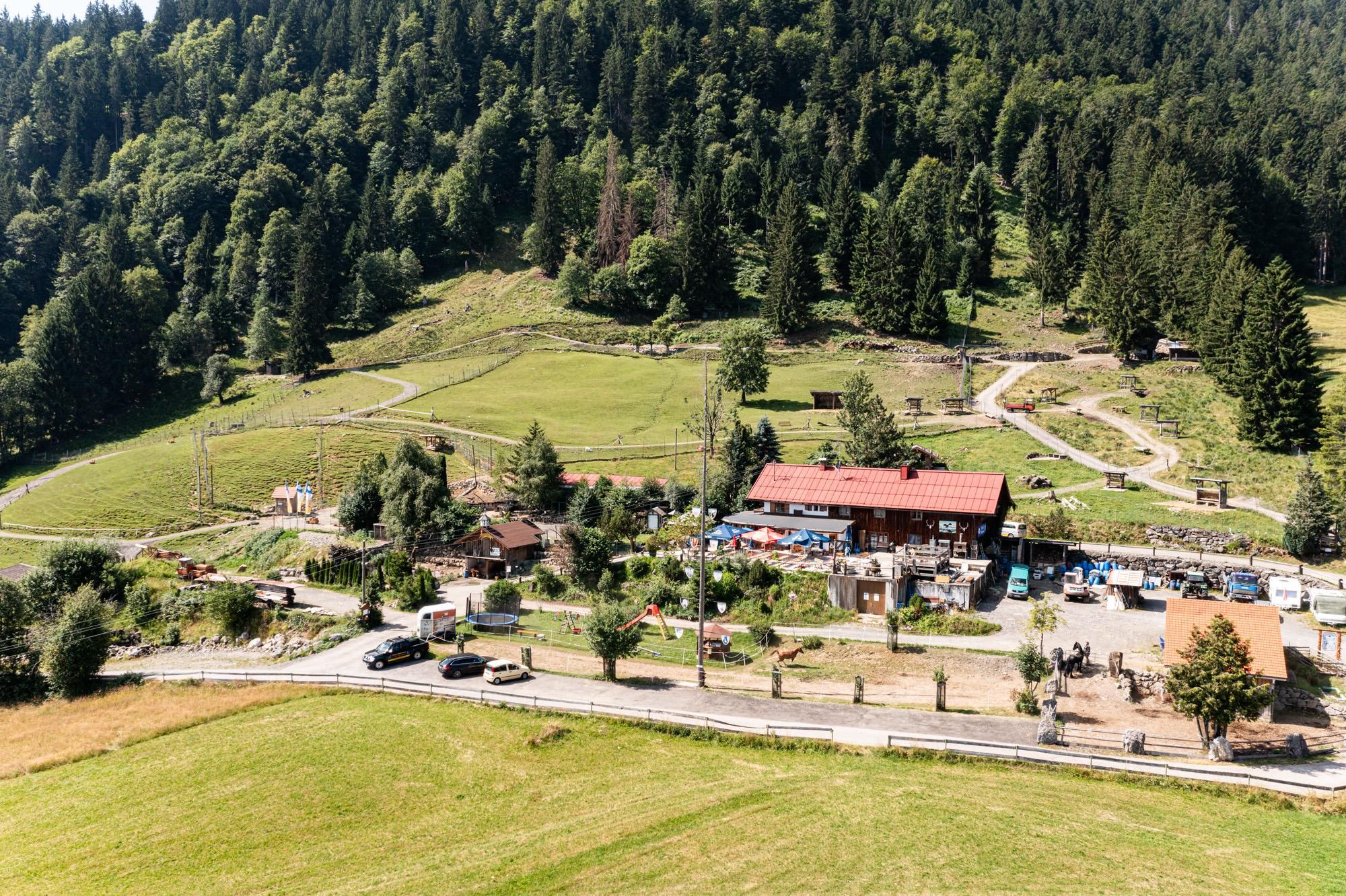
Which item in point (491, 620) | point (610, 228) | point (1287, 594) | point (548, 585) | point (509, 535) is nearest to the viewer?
point (1287, 594)

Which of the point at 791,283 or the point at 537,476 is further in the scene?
the point at 791,283

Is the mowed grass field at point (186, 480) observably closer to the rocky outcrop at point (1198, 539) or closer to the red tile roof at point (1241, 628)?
the rocky outcrop at point (1198, 539)

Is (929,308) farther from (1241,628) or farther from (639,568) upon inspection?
(1241,628)

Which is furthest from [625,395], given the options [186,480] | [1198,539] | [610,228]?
[1198,539]

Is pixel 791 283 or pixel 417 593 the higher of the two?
pixel 791 283

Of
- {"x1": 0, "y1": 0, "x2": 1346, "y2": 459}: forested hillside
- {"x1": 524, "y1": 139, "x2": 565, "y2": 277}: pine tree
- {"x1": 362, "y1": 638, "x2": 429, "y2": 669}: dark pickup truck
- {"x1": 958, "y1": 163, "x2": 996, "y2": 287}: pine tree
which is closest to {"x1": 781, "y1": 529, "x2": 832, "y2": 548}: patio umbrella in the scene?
{"x1": 362, "y1": 638, "x2": 429, "y2": 669}: dark pickup truck

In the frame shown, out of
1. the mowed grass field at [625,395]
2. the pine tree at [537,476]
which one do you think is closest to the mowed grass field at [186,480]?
the mowed grass field at [625,395]
